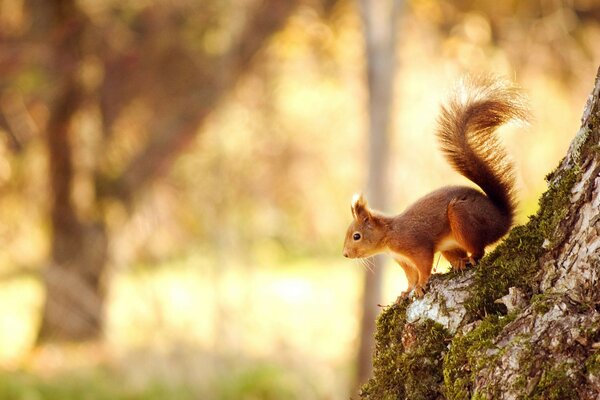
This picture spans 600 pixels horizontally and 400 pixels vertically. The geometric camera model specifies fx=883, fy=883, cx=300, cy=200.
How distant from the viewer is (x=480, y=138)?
182 centimetres

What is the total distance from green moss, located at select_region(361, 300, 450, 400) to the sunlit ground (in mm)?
4498

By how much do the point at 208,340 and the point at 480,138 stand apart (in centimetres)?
505

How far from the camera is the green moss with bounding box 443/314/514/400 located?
1.40m

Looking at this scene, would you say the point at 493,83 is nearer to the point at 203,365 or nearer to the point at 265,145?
the point at 203,365

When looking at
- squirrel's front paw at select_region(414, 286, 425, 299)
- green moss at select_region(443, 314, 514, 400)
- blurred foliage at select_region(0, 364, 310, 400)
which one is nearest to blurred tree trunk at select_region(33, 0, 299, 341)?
blurred foliage at select_region(0, 364, 310, 400)

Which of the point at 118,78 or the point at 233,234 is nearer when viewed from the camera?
the point at 233,234

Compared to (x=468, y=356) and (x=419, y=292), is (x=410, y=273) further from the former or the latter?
(x=468, y=356)

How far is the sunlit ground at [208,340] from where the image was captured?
20.4ft

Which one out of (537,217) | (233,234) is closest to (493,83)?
(537,217)

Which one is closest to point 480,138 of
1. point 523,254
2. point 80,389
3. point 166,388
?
point 523,254

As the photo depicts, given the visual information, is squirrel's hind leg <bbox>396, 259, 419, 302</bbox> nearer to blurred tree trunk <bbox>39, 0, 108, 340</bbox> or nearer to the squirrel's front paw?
the squirrel's front paw

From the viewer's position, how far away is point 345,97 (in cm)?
853

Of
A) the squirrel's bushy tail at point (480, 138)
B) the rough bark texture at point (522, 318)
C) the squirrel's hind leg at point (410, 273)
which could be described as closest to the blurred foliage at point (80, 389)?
the squirrel's hind leg at point (410, 273)

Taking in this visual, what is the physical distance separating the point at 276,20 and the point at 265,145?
1.37m
